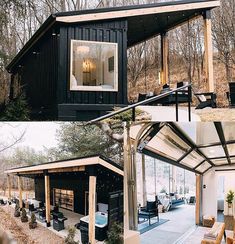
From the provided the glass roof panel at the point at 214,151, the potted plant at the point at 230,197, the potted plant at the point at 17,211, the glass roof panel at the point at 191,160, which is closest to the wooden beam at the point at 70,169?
the potted plant at the point at 17,211

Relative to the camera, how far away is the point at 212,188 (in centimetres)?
190

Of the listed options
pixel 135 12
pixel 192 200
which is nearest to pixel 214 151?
pixel 192 200

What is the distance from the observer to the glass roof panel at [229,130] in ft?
6.23

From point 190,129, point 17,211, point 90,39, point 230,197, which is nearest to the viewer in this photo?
point 230,197

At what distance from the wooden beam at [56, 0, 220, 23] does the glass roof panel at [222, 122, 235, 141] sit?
5.52 m

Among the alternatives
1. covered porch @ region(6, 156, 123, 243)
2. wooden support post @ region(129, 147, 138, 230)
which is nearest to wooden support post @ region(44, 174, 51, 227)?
covered porch @ region(6, 156, 123, 243)

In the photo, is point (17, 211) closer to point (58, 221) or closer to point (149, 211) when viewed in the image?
point (58, 221)

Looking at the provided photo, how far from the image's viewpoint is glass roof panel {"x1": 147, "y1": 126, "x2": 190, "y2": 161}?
6.29 feet

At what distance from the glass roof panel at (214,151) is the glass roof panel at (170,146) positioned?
9 cm

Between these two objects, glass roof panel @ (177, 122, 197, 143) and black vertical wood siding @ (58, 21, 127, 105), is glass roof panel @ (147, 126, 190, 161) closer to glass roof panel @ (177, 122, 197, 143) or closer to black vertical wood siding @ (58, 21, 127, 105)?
glass roof panel @ (177, 122, 197, 143)

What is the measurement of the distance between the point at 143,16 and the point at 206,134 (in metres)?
6.59

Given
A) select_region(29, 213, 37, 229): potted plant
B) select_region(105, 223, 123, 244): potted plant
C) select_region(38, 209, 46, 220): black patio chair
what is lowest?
select_region(105, 223, 123, 244): potted plant

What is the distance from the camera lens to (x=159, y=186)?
1950mm

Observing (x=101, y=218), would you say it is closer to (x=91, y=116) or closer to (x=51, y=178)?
(x=51, y=178)
